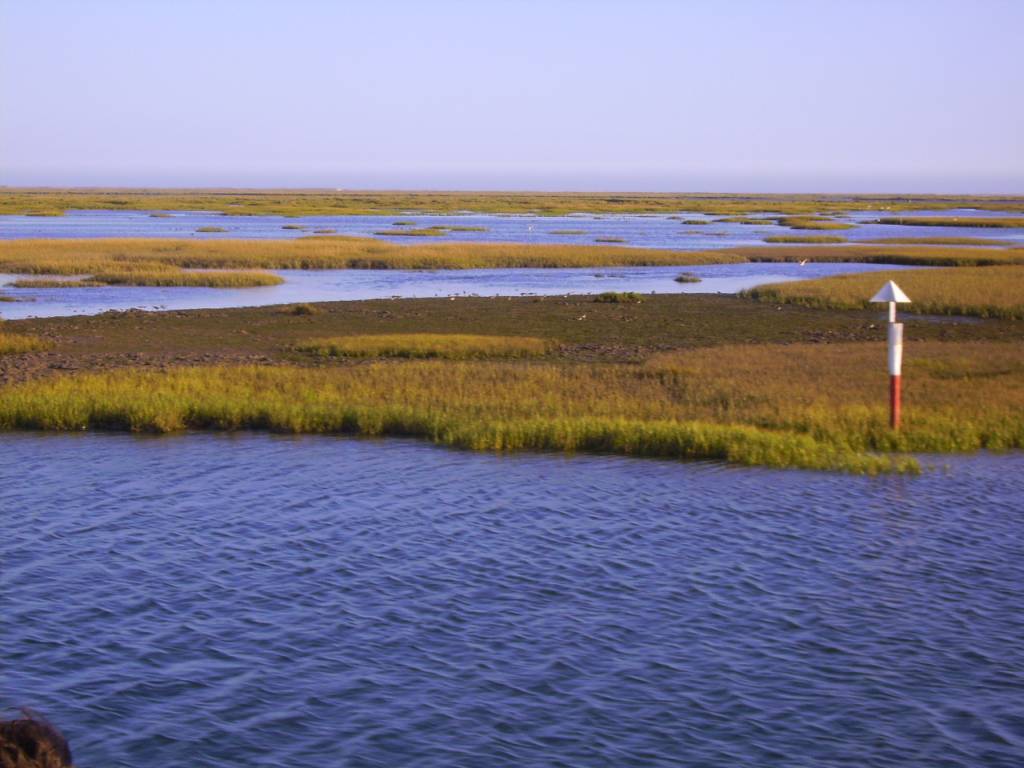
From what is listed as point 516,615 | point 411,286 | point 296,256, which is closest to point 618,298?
point 411,286

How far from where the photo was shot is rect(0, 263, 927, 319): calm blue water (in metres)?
43.2

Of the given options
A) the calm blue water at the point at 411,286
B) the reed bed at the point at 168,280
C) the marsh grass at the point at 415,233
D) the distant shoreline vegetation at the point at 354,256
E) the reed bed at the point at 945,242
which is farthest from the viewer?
the marsh grass at the point at 415,233

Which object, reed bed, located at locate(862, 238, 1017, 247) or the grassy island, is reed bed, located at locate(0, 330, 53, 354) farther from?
reed bed, located at locate(862, 238, 1017, 247)

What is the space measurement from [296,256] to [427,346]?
1340 inches

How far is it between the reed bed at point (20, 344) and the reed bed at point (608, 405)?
5.81 meters

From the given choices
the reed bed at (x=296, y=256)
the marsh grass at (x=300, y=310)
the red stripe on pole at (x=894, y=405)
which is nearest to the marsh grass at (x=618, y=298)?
the marsh grass at (x=300, y=310)

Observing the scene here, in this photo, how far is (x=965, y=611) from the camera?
1159cm

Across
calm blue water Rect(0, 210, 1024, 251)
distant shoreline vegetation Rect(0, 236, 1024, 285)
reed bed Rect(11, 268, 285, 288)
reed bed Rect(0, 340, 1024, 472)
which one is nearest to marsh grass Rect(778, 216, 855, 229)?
calm blue water Rect(0, 210, 1024, 251)

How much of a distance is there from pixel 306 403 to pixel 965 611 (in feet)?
43.0

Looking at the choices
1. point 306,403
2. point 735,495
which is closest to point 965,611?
point 735,495

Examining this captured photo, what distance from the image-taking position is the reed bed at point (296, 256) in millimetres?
57938

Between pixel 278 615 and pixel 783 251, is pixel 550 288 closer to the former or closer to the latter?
pixel 783 251

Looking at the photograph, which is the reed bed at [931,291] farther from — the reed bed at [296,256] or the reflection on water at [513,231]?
the reflection on water at [513,231]

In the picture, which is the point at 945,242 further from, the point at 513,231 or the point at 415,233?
the point at 415,233
